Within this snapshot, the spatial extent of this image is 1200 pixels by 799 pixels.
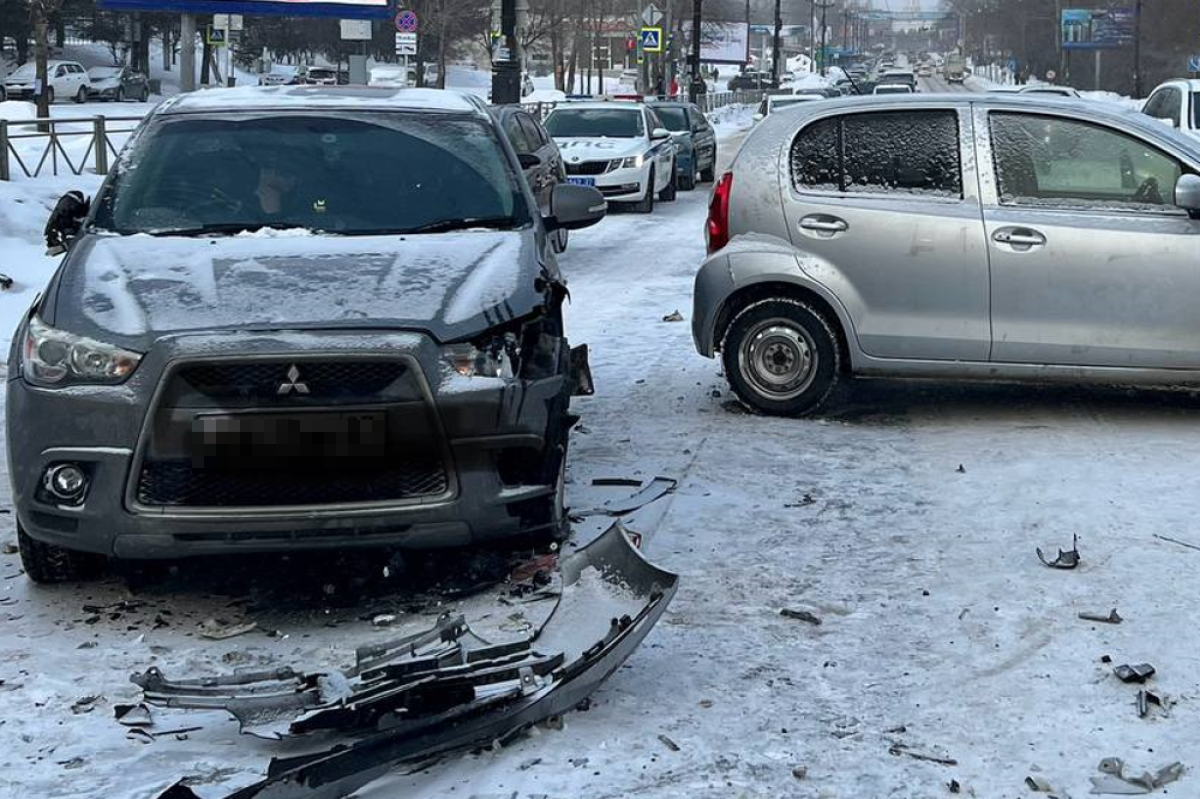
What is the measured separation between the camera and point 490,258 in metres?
6.09

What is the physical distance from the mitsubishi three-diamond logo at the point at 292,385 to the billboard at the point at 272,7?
97.9 ft

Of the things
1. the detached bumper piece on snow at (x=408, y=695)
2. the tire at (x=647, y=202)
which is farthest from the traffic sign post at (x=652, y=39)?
the detached bumper piece on snow at (x=408, y=695)

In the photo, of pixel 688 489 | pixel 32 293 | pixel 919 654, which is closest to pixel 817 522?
pixel 688 489

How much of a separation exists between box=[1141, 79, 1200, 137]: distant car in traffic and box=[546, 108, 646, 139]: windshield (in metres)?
7.38

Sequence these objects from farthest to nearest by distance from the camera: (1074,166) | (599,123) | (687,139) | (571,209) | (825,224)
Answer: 1. (687,139)
2. (599,123)
3. (825,224)
4. (1074,166)
5. (571,209)

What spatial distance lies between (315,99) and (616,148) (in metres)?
16.5

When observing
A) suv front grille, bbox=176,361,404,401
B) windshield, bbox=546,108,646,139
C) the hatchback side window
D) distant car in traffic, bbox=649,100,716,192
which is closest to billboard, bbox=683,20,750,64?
distant car in traffic, bbox=649,100,716,192

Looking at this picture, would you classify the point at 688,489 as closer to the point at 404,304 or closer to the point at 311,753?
the point at 404,304

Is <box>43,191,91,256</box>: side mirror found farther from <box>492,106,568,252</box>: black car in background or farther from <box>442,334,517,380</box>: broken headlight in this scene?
<box>492,106,568,252</box>: black car in background

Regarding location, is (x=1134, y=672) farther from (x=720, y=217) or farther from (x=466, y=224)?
(x=720, y=217)

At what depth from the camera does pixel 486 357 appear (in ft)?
18.0

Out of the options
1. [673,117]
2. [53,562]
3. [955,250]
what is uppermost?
[673,117]

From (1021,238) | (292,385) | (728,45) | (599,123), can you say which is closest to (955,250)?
(1021,238)

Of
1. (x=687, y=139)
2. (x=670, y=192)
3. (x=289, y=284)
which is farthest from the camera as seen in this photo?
(x=687, y=139)
